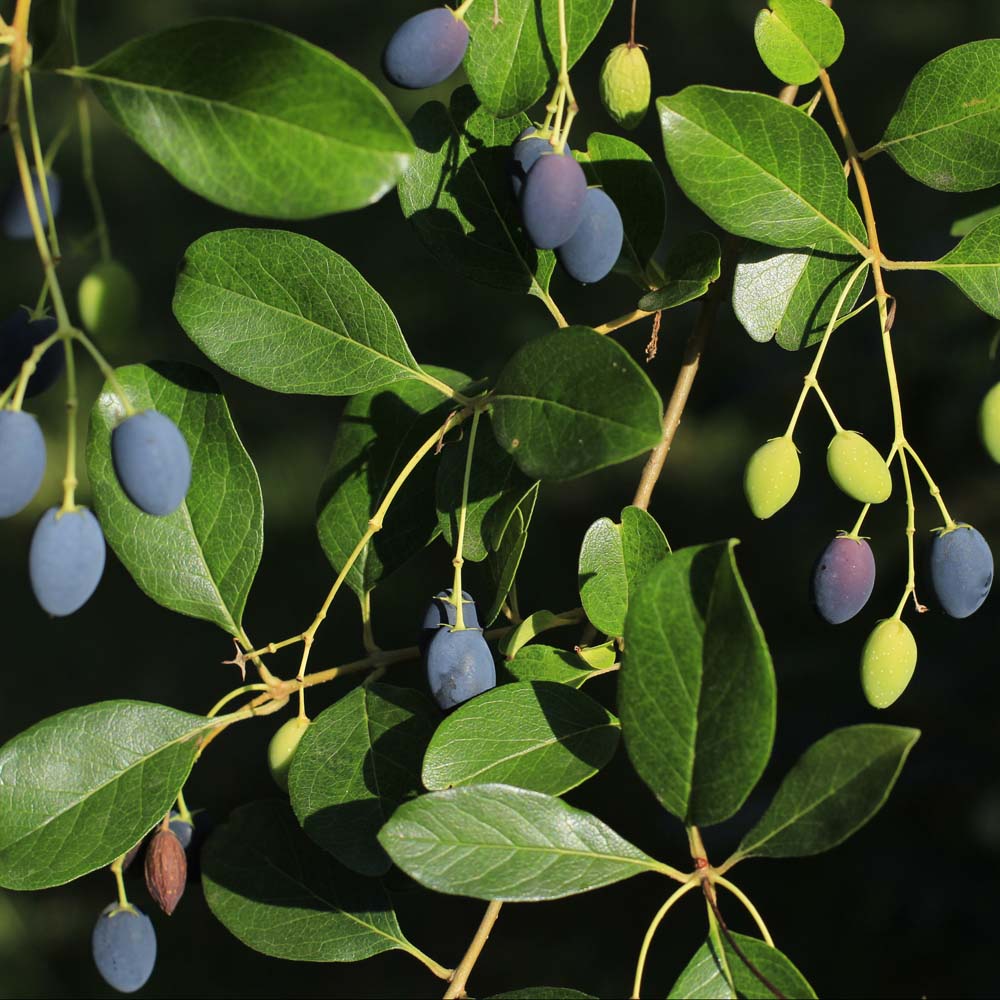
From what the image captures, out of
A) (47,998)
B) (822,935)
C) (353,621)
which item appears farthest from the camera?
(353,621)

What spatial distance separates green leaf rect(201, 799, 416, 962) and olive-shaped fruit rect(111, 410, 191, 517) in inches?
17.7

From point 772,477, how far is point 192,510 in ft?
1.46

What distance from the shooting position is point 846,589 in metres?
1.02

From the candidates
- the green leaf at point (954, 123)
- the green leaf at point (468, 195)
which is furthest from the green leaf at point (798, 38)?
the green leaf at point (468, 195)

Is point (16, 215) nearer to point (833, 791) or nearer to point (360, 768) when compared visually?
point (360, 768)

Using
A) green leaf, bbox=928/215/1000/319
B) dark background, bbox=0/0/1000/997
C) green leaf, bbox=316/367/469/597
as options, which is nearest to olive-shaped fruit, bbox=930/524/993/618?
green leaf, bbox=928/215/1000/319

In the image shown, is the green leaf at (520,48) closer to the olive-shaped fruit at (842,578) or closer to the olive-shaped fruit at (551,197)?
the olive-shaped fruit at (551,197)

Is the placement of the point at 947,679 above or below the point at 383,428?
below

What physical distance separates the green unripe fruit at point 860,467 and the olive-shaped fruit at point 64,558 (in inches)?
20.5

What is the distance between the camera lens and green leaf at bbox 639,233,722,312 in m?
0.92

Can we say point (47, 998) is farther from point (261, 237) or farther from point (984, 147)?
point (984, 147)

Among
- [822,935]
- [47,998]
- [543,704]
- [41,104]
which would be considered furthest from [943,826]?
[41,104]

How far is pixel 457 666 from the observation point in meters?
0.93

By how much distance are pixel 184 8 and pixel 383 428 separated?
2870mm
